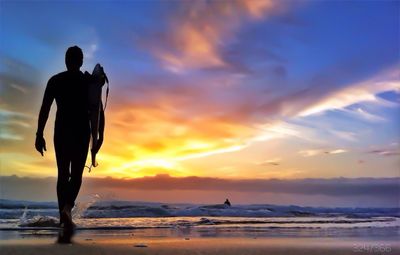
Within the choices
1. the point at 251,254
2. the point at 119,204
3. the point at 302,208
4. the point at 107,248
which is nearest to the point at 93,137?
the point at 107,248

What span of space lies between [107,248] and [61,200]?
0.90 m

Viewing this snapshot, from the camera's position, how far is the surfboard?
16.6 feet

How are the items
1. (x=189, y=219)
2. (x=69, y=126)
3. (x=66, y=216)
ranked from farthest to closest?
1. (x=189, y=219)
2. (x=66, y=216)
3. (x=69, y=126)

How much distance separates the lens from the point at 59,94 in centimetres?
507

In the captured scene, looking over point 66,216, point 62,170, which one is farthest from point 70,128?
point 66,216

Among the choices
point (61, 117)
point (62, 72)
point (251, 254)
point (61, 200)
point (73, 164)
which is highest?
point (62, 72)

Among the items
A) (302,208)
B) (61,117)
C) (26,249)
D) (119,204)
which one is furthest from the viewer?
(302,208)

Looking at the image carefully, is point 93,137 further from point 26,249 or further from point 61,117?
point 26,249

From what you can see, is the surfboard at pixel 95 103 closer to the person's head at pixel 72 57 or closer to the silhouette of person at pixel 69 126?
the silhouette of person at pixel 69 126

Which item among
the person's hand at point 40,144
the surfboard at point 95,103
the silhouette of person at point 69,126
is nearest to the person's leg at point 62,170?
the silhouette of person at point 69,126

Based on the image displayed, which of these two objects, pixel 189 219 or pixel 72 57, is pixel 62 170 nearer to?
pixel 72 57

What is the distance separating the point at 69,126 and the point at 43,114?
0.38 metres

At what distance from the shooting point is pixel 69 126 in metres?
5.00

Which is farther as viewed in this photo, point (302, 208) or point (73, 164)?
point (302, 208)
